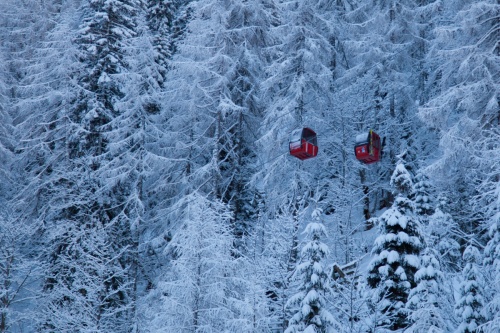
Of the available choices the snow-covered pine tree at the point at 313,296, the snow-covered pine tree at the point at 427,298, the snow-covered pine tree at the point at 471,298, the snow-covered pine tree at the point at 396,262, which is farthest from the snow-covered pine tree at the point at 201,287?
the snow-covered pine tree at the point at 471,298

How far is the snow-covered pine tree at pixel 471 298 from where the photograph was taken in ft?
36.4

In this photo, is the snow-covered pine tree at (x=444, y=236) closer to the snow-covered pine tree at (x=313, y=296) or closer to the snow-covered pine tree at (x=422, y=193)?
the snow-covered pine tree at (x=422, y=193)

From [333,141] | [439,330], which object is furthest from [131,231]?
[439,330]

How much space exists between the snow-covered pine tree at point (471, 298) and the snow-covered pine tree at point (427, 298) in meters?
0.50

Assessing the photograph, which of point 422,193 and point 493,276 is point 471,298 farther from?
point 422,193

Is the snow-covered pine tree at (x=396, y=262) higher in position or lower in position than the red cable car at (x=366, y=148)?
higher

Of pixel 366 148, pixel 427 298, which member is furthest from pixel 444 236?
pixel 366 148

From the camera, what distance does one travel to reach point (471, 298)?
442 inches

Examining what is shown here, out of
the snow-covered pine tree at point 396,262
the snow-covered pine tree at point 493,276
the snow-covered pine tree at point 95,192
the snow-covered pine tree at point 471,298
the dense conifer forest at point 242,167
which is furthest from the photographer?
→ the snow-covered pine tree at point 95,192

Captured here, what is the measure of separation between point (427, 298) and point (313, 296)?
106 inches

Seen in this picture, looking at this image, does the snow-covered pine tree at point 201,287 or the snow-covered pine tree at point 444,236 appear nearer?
the snow-covered pine tree at point 201,287

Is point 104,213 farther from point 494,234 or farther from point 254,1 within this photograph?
point 494,234

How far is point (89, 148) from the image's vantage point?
22938 mm

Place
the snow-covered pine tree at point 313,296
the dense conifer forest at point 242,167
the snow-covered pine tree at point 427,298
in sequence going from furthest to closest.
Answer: the dense conifer forest at point 242,167 → the snow-covered pine tree at point 313,296 → the snow-covered pine tree at point 427,298
